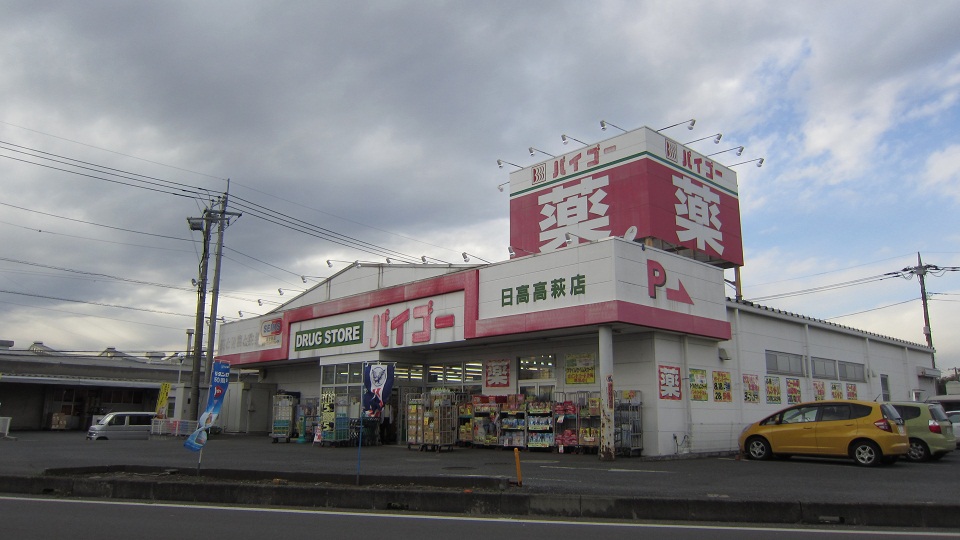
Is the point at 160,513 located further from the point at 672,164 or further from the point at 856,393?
the point at 856,393

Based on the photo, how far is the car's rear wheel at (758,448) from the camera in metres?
16.7

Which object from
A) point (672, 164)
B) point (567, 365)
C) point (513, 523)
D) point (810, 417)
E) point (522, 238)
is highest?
point (672, 164)

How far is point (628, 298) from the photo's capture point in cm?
1670

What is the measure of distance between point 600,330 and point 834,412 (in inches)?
224

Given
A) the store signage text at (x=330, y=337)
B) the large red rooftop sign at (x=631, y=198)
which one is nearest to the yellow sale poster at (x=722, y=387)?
the large red rooftop sign at (x=631, y=198)

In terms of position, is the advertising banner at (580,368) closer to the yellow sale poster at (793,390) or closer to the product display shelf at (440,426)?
the product display shelf at (440,426)

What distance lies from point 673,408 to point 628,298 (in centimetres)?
356

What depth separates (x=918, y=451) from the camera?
1720 cm

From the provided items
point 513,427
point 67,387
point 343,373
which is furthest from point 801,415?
point 67,387

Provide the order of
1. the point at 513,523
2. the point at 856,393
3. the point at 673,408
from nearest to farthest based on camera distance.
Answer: the point at 513,523 < the point at 673,408 < the point at 856,393

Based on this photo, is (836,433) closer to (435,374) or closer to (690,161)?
(690,161)

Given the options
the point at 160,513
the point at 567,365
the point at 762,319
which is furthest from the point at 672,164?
the point at 160,513

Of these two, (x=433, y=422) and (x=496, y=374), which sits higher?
(x=496, y=374)

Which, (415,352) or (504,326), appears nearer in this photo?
(504,326)
